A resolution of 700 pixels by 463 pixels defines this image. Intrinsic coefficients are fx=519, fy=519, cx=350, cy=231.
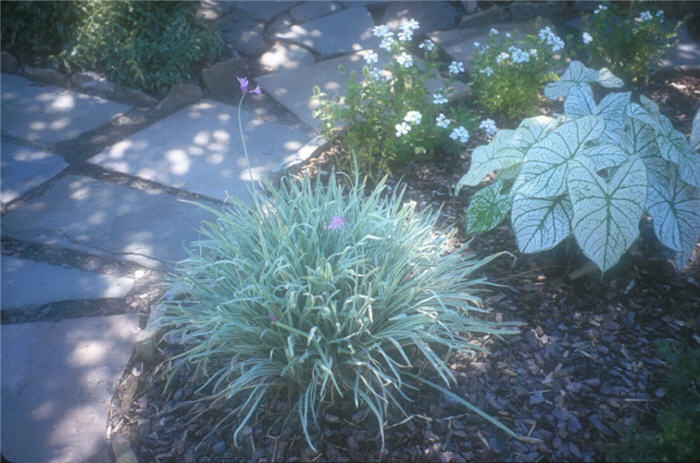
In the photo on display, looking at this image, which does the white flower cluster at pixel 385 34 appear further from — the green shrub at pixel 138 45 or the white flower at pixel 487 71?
the green shrub at pixel 138 45

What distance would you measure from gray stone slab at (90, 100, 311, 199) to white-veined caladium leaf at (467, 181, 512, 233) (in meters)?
1.25

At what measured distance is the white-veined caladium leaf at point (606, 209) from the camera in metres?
1.75

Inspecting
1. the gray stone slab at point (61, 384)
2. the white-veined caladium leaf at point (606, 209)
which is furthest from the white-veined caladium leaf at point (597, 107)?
the gray stone slab at point (61, 384)

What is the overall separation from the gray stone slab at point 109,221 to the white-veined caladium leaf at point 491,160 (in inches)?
51.0

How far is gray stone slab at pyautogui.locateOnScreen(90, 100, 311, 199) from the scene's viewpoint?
9.53ft

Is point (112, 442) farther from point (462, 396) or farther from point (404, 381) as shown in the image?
point (462, 396)

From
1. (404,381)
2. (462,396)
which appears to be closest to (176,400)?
(404,381)

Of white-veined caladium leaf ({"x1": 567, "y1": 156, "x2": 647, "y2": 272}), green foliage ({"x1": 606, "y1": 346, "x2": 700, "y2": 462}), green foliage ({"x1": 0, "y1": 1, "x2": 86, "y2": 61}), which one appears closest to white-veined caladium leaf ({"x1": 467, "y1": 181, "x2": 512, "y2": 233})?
white-veined caladium leaf ({"x1": 567, "y1": 156, "x2": 647, "y2": 272})

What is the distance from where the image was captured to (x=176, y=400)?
6.03 ft

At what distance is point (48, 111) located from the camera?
134 inches

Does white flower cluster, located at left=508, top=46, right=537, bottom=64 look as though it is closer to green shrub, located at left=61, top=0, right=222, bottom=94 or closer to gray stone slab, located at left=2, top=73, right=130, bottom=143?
green shrub, located at left=61, top=0, right=222, bottom=94

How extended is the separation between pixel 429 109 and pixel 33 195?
85.3 inches

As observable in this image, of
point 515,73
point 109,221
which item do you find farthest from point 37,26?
point 515,73

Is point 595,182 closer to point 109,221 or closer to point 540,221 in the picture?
point 540,221
